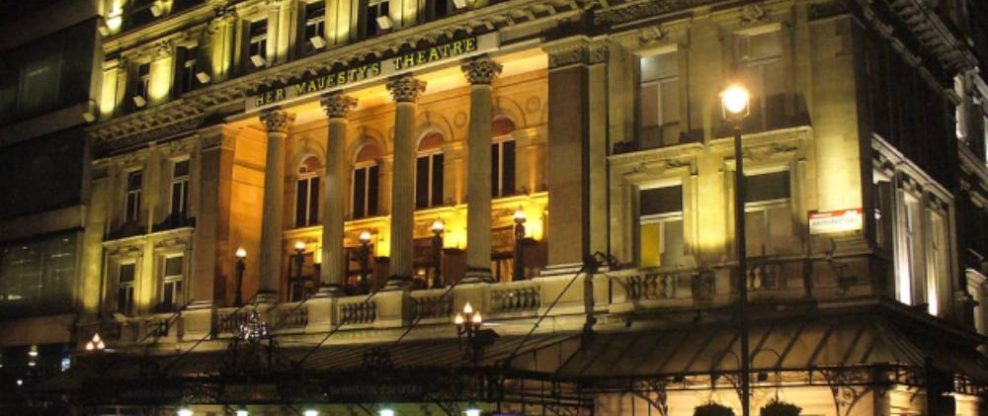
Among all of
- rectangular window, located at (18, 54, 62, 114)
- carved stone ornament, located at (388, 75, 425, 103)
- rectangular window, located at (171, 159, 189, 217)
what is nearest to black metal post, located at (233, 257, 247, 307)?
rectangular window, located at (171, 159, 189, 217)

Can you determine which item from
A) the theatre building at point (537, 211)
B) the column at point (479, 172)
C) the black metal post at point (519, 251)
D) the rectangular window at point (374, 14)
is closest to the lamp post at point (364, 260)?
the theatre building at point (537, 211)

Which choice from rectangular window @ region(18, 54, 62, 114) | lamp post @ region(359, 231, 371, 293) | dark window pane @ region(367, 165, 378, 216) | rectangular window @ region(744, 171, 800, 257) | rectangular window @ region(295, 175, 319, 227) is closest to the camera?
rectangular window @ region(744, 171, 800, 257)

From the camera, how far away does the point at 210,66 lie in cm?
4434

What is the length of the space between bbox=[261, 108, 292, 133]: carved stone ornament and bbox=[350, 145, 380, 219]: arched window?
3.26 m

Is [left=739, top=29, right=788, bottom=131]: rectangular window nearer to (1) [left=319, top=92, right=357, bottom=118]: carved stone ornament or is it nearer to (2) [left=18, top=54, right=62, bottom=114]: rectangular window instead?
(1) [left=319, top=92, right=357, bottom=118]: carved stone ornament

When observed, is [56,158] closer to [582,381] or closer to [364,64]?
[364,64]

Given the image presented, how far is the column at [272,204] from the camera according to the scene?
39906 mm

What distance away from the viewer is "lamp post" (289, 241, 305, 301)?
41.5 meters

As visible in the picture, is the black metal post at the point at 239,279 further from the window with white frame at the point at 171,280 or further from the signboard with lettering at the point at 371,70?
the signboard with lettering at the point at 371,70

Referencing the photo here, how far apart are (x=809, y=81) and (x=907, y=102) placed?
6713 mm

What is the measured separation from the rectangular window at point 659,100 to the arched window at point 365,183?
12635 mm

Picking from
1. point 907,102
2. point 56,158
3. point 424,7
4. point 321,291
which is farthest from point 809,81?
point 56,158

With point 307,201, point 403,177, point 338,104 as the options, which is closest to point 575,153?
point 403,177

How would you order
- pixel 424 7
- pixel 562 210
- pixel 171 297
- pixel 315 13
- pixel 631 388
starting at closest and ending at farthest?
pixel 631 388 < pixel 562 210 < pixel 424 7 < pixel 315 13 < pixel 171 297
